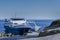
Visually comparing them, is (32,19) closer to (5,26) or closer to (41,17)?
(41,17)

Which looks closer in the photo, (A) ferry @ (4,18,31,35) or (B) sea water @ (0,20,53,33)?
(B) sea water @ (0,20,53,33)

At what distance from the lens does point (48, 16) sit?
6.73 m

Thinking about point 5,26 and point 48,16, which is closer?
point 48,16

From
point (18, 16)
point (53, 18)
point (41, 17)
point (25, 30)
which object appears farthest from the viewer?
point (25, 30)

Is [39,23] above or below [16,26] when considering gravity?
above

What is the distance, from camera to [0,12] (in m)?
7.21

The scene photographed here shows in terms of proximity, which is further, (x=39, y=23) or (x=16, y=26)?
(x=16, y=26)

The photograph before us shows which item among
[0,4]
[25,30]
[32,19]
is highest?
[0,4]

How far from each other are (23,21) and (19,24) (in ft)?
0.68

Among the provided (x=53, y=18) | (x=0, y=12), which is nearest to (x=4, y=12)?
(x=0, y=12)

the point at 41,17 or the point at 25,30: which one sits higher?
the point at 41,17

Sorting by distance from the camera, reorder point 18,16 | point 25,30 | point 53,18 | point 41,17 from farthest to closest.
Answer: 1. point 25,30
2. point 18,16
3. point 53,18
4. point 41,17

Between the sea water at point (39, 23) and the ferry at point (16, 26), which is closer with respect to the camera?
the sea water at point (39, 23)

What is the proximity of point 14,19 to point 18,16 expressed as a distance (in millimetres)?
252
